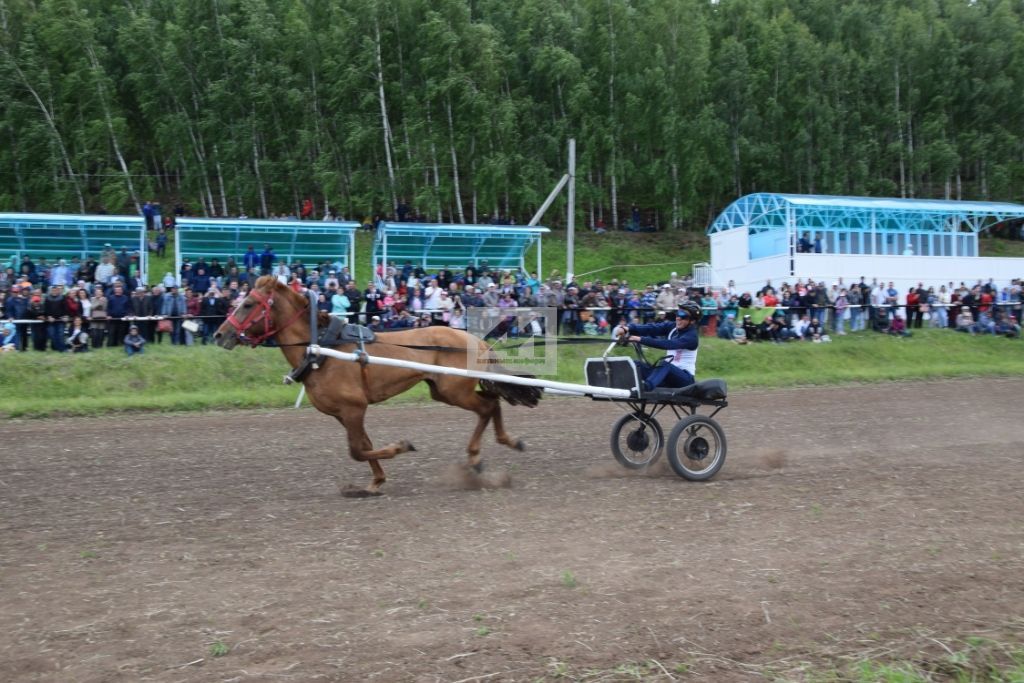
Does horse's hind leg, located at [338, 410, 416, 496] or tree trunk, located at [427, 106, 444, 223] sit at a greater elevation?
tree trunk, located at [427, 106, 444, 223]

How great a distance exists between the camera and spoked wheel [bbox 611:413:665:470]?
9.76m

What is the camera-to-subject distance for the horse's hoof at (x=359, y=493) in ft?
28.4

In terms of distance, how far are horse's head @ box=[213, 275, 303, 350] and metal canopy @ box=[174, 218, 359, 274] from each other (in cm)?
1611

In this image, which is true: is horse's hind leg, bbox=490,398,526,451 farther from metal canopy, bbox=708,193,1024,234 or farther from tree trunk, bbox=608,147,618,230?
tree trunk, bbox=608,147,618,230

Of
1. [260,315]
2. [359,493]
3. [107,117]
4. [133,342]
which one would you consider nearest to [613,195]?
[107,117]

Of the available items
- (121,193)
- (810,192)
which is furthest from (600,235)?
(121,193)

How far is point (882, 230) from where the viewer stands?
34594 millimetres

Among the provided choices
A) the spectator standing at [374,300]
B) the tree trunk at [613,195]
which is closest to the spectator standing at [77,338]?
the spectator standing at [374,300]

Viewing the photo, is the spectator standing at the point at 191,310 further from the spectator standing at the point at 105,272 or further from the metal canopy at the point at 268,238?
the metal canopy at the point at 268,238

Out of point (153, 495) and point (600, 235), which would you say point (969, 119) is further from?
point (153, 495)

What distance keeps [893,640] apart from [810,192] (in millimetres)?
38618

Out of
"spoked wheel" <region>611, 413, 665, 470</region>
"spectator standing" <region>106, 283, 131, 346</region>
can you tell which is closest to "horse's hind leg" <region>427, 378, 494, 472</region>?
"spoked wheel" <region>611, 413, 665, 470</region>

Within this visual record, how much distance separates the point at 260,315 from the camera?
8.80 metres

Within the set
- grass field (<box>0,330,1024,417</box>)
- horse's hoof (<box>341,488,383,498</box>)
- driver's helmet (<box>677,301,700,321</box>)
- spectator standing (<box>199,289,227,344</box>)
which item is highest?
spectator standing (<box>199,289,227,344</box>)
